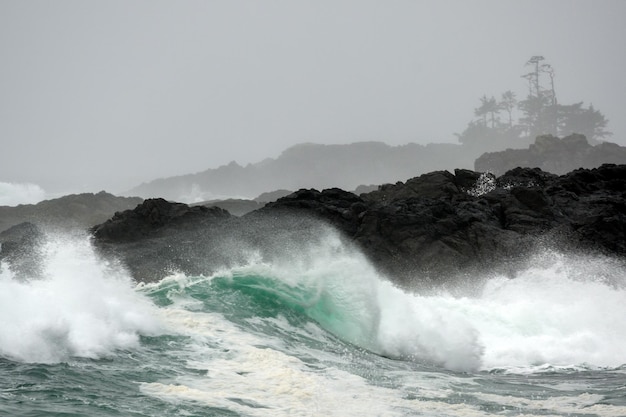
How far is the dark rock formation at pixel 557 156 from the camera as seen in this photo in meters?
58.7

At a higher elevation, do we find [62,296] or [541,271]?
[541,271]

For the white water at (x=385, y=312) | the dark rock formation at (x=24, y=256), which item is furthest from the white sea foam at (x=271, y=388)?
the dark rock formation at (x=24, y=256)

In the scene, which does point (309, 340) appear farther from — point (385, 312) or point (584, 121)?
point (584, 121)

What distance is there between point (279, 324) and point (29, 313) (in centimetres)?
579

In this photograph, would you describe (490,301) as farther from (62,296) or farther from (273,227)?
(62,296)

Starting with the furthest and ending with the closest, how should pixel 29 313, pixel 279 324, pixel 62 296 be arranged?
pixel 279 324 → pixel 62 296 → pixel 29 313

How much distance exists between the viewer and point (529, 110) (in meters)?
91.3

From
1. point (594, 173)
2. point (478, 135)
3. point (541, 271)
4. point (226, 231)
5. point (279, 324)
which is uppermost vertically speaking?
point (478, 135)

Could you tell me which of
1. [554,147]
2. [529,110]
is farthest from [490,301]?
[529,110]

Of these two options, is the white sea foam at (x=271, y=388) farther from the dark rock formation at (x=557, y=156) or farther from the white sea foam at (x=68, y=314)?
the dark rock formation at (x=557, y=156)

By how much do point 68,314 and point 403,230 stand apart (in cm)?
1011

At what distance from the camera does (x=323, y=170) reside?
10456 centimetres

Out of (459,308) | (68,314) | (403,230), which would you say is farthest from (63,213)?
(459,308)

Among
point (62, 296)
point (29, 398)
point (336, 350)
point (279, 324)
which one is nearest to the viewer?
point (29, 398)
